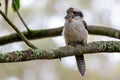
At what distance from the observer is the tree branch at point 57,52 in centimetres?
141

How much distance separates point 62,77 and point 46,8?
3.12ft

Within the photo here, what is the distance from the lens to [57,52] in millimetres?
1521

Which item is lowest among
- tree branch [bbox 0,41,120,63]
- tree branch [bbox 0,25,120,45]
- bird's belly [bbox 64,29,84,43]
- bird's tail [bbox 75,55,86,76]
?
bird's tail [bbox 75,55,86,76]

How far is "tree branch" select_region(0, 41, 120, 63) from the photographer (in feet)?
4.64

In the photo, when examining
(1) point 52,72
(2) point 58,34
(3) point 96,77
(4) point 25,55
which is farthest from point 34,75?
(4) point 25,55

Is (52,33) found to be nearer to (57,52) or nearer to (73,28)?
(73,28)

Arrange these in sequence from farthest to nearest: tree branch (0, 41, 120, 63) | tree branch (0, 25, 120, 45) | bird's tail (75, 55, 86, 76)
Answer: tree branch (0, 25, 120, 45) < bird's tail (75, 55, 86, 76) < tree branch (0, 41, 120, 63)

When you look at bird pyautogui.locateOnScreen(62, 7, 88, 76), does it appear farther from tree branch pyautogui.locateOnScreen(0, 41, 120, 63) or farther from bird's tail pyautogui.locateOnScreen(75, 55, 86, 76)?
tree branch pyautogui.locateOnScreen(0, 41, 120, 63)

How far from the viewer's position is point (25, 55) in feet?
4.75

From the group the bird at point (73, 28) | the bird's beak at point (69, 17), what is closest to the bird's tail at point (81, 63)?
the bird at point (73, 28)

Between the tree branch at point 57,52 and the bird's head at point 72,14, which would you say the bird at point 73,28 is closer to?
the bird's head at point 72,14

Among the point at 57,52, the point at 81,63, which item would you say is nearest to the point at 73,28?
the point at 81,63

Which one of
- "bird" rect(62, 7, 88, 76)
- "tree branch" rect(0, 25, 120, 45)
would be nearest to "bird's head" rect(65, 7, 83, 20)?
"bird" rect(62, 7, 88, 76)

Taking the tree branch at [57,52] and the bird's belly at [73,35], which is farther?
the bird's belly at [73,35]
